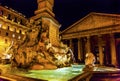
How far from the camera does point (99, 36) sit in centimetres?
3447

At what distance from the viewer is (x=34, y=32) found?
12562 mm

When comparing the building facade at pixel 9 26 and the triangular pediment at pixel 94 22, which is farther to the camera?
the building facade at pixel 9 26

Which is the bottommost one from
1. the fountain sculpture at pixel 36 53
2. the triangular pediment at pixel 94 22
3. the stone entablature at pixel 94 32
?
the fountain sculpture at pixel 36 53

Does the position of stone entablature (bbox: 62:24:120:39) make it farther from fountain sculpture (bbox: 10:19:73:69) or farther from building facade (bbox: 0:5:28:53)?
fountain sculpture (bbox: 10:19:73:69)

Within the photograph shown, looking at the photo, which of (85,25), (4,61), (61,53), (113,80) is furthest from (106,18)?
(113,80)

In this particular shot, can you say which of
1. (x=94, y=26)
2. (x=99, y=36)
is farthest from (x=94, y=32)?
(x=94, y=26)

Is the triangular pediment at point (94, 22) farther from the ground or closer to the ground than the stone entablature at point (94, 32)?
farther from the ground

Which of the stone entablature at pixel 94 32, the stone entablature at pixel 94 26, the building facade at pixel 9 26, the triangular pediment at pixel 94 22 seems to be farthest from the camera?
the building facade at pixel 9 26

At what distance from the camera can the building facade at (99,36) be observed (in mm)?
31497

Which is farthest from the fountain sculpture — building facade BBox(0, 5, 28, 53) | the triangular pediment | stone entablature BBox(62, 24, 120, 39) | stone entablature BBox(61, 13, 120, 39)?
building facade BBox(0, 5, 28, 53)

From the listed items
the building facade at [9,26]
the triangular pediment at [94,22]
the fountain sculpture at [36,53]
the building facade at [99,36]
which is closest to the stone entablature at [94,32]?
the building facade at [99,36]

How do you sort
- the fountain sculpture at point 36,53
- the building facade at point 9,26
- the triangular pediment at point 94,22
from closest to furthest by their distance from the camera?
1. the fountain sculpture at point 36,53
2. the triangular pediment at point 94,22
3. the building facade at point 9,26

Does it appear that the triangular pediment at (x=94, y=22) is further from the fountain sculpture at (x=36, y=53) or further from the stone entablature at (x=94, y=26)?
the fountain sculpture at (x=36, y=53)

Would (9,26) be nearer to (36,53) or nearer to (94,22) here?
(94,22)
